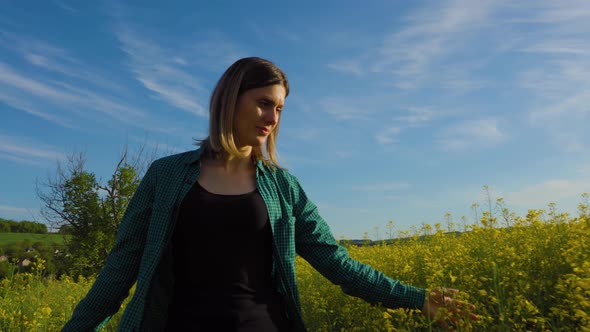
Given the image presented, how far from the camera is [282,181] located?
285cm

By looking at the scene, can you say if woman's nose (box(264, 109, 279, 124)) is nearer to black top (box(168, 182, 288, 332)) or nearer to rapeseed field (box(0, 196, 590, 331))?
black top (box(168, 182, 288, 332))

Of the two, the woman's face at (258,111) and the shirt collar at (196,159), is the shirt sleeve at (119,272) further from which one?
the woman's face at (258,111)

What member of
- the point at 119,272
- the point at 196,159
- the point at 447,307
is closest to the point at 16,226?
the point at 119,272

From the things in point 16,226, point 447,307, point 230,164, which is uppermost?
point 16,226

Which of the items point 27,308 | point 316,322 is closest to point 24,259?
point 27,308

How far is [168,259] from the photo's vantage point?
2480mm

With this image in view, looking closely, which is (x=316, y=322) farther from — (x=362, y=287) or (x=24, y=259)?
(x=24, y=259)

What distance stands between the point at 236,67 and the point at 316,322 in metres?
2.11

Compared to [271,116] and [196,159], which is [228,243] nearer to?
[196,159]

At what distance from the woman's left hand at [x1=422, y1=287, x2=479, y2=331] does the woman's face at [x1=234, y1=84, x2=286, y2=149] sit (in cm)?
128

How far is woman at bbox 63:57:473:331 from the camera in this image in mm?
2418

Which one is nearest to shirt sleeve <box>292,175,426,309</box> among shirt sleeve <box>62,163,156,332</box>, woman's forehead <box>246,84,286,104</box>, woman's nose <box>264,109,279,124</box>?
woman's nose <box>264,109,279,124</box>

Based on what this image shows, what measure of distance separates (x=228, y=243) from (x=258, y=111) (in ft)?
2.44

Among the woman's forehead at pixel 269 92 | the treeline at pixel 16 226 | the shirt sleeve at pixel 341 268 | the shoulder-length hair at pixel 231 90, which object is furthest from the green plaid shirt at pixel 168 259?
the treeline at pixel 16 226
